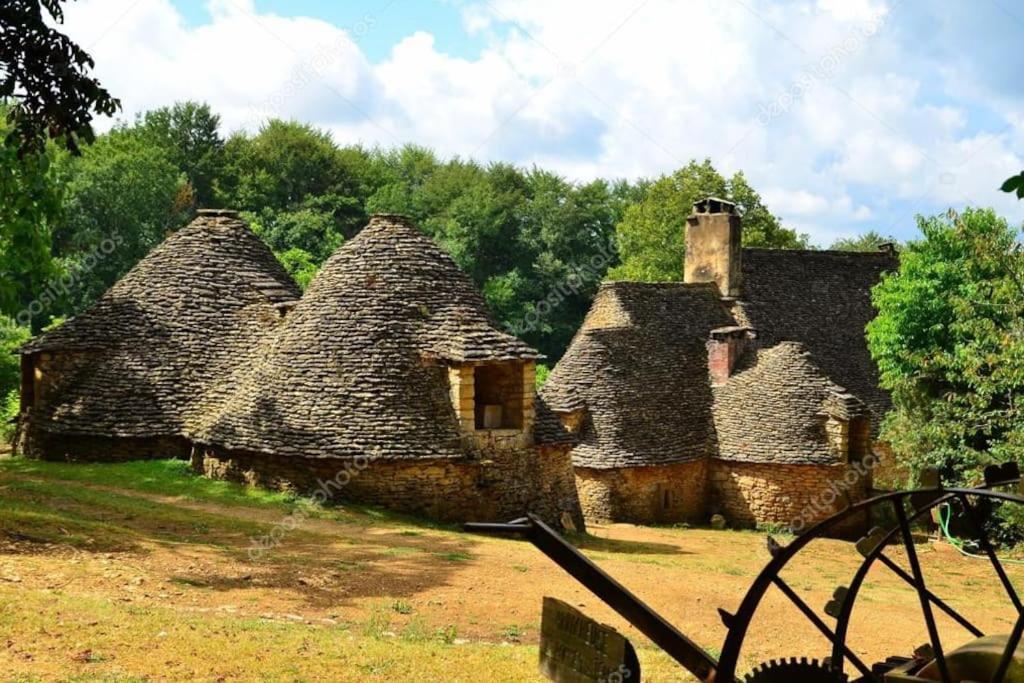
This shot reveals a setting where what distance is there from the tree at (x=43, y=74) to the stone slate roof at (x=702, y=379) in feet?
60.5

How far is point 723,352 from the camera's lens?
110 ft

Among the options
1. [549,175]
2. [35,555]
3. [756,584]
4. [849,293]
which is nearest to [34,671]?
[35,555]

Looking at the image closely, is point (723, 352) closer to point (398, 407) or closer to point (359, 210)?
point (398, 407)

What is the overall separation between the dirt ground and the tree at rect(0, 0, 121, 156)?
519cm

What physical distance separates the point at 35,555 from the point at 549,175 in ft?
189

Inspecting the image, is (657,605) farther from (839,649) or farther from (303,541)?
(839,649)

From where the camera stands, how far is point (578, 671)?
6.47 meters

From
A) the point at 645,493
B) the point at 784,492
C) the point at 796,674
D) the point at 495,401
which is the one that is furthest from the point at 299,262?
the point at 796,674

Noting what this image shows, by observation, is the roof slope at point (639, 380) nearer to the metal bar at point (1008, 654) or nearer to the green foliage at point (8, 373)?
the green foliage at point (8, 373)

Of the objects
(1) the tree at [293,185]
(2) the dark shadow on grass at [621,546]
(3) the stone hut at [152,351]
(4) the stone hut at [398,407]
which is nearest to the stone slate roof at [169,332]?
(3) the stone hut at [152,351]

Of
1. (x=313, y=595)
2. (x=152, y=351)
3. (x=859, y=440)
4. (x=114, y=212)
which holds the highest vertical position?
(x=114, y=212)

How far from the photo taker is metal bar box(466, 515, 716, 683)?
257 inches

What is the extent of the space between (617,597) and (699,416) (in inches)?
1037

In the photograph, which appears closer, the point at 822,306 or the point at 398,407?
the point at 398,407
